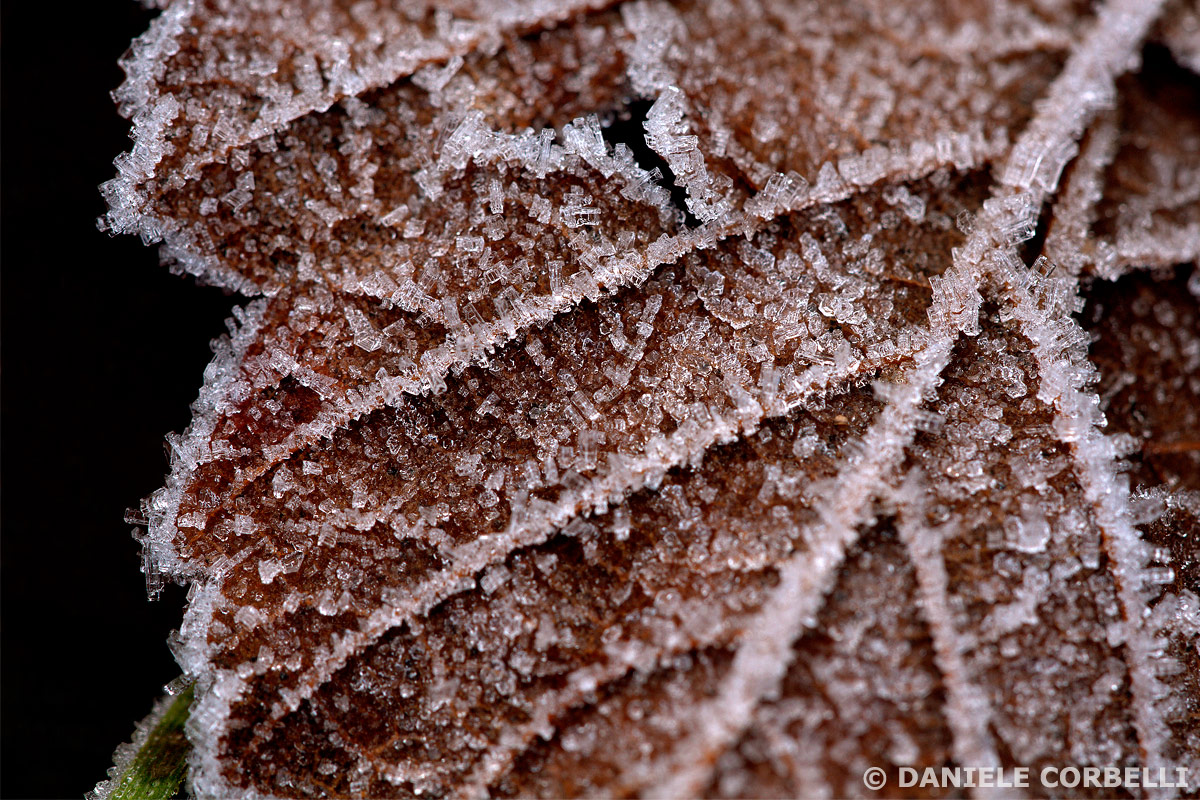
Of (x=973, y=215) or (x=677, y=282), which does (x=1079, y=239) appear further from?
(x=677, y=282)

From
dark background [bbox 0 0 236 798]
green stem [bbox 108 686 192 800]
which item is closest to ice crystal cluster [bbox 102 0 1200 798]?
green stem [bbox 108 686 192 800]

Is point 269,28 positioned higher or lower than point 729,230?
higher

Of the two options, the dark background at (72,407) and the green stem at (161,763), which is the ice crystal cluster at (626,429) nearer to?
the green stem at (161,763)

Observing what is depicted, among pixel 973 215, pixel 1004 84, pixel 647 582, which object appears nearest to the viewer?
pixel 647 582

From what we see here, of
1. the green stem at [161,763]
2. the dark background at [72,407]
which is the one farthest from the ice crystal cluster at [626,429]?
the dark background at [72,407]

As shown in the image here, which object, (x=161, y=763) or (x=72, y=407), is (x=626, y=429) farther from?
(x=72, y=407)

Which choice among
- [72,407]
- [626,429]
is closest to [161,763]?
[72,407]

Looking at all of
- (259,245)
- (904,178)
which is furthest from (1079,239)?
(259,245)
